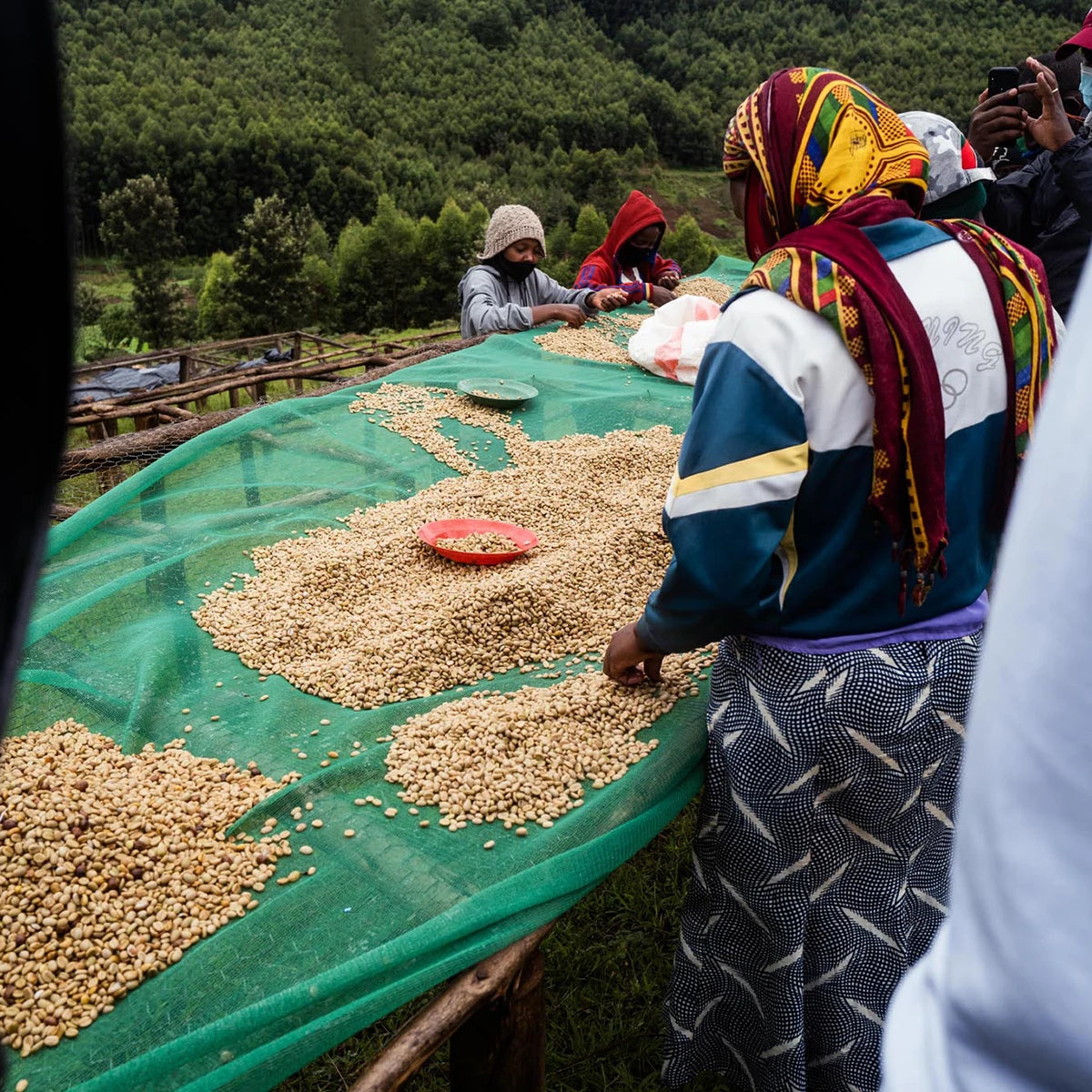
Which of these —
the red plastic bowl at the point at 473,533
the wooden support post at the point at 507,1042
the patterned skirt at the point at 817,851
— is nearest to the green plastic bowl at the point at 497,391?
the red plastic bowl at the point at 473,533

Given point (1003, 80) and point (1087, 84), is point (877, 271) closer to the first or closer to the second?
point (1003, 80)

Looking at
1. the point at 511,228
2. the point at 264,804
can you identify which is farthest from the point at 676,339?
the point at 264,804

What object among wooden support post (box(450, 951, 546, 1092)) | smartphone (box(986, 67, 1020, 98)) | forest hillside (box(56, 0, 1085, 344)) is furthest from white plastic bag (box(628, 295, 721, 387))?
forest hillside (box(56, 0, 1085, 344))

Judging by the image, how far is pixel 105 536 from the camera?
255 centimetres

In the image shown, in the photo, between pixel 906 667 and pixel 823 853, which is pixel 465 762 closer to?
pixel 823 853

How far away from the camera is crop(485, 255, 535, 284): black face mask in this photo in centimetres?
565

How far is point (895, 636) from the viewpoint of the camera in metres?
1.56

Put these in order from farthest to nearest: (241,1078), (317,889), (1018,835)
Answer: (317,889) < (241,1078) < (1018,835)

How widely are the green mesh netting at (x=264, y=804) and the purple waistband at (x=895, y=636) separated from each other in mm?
323

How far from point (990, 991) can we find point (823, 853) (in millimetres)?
1363

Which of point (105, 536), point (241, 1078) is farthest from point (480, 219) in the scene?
A: point (241, 1078)

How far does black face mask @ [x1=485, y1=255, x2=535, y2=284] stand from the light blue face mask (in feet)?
10.5

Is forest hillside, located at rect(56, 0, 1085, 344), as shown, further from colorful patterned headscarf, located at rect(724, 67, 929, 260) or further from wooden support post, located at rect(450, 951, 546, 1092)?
wooden support post, located at rect(450, 951, 546, 1092)

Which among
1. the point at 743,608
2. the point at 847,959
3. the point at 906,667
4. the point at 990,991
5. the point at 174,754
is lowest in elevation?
the point at 847,959
